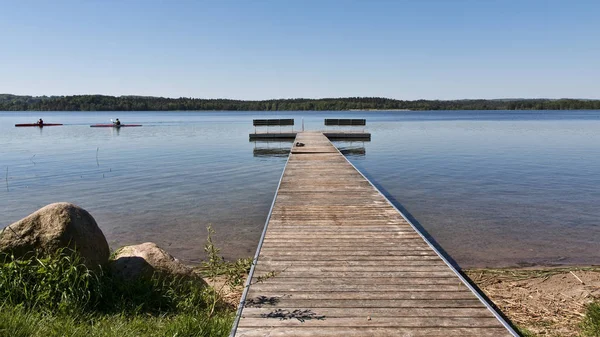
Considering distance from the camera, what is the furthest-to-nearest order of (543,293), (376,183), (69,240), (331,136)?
(331,136) → (376,183) → (543,293) → (69,240)

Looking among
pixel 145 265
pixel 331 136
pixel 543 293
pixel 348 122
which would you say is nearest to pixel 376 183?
pixel 543 293

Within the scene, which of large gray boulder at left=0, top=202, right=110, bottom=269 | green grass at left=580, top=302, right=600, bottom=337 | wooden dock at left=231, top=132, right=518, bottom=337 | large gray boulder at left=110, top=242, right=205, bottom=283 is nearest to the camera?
wooden dock at left=231, top=132, right=518, bottom=337

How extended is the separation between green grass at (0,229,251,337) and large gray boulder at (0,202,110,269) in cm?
10

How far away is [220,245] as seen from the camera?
27.5ft

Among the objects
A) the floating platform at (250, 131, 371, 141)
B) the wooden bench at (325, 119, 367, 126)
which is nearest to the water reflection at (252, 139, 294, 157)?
the floating platform at (250, 131, 371, 141)

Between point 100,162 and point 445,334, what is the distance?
20.6m

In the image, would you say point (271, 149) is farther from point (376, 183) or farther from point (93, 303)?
point (93, 303)

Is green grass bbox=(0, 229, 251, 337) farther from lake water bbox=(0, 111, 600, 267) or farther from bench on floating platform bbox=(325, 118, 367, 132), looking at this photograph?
bench on floating platform bbox=(325, 118, 367, 132)

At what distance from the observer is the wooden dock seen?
3.72 metres

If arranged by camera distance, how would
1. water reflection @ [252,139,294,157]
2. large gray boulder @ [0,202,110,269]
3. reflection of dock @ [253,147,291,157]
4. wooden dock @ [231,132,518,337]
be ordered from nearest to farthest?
1. wooden dock @ [231,132,518,337]
2. large gray boulder @ [0,202,110,269]
3. reflection of dock @ [253,147,291,157]
4. water reflection @ [252,139,294,157]

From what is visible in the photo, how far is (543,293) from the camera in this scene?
19.1 feet

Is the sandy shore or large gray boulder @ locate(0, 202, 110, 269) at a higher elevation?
large gray boulder @ locate(0, 202, 110, 269)

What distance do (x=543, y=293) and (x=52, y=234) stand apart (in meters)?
6.35

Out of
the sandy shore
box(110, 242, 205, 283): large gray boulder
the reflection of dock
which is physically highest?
box(110, 242, 205, 283): large gray boulder
